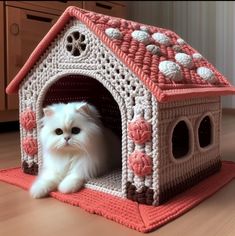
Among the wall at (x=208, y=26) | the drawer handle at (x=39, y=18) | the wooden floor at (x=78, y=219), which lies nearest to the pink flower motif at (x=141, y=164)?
the wooden floor at (x=78, y=219)

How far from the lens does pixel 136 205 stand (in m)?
0.89

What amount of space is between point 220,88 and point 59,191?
1.82 ft

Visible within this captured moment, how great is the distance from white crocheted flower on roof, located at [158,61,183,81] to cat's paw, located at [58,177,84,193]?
1.21 ft

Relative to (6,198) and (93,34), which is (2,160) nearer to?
(6,198)

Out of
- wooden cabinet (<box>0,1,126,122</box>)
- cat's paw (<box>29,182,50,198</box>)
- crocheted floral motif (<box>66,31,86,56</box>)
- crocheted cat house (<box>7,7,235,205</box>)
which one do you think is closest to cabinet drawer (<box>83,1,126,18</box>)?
wooden cabinet (<box>0,1,126,122</box>)

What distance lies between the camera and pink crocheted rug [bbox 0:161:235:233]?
80 centimetres

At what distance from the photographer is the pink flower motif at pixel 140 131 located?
0.88 metres

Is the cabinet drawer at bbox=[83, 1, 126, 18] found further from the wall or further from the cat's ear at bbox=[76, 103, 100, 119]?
the cat's ear at bbox=[76, 103, 100, 119]

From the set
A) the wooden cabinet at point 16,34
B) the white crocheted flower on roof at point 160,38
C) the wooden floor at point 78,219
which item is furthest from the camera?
the wooden cabinet at point 16,34

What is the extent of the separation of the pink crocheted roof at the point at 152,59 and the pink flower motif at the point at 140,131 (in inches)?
3.3

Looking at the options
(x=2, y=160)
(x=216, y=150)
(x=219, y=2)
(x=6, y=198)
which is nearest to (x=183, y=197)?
(x=216, y=150)

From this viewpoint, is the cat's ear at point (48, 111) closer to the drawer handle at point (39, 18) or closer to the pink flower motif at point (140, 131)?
the pink flower motif at point (140, 131)

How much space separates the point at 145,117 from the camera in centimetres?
88

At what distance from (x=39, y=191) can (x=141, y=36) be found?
50 cm
